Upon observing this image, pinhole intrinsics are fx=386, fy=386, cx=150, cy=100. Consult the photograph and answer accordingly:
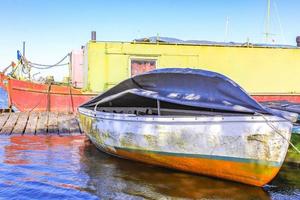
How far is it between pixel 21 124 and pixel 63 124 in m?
1.44

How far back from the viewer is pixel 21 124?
1349 cm

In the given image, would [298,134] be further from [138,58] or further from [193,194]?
[138,58]

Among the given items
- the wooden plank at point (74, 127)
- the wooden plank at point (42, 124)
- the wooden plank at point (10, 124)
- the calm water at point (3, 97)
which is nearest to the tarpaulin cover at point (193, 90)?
the wooden plank at point (74, 127)

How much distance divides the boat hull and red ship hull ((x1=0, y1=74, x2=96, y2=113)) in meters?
7.33

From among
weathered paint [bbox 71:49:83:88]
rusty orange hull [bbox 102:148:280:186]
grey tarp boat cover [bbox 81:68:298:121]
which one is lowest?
rusty orange hull [bbox 102:148:280:186]

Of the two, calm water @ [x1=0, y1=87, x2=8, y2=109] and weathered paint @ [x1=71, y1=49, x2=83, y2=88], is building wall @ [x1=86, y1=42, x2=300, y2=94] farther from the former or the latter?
calm water @ [x1=0, y1=87, x2=8, y2=109]

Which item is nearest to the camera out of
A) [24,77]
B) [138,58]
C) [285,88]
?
[138,58]

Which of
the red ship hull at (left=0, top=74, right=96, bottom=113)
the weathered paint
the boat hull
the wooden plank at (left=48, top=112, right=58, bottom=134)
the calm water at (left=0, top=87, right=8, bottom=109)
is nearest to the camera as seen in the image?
the boat hull

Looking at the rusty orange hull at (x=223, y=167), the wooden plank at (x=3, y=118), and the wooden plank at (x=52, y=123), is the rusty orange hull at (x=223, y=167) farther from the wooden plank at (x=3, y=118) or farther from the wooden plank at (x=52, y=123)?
the wooden plank at (x=3, y=118)

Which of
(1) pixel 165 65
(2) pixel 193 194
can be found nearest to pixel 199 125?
(2) pixel 193 194

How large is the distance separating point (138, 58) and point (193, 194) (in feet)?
31.0

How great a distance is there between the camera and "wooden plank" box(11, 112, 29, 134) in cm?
1279

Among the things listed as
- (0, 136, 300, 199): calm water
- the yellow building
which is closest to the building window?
the yellow building

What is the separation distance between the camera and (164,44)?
15.4 metres
